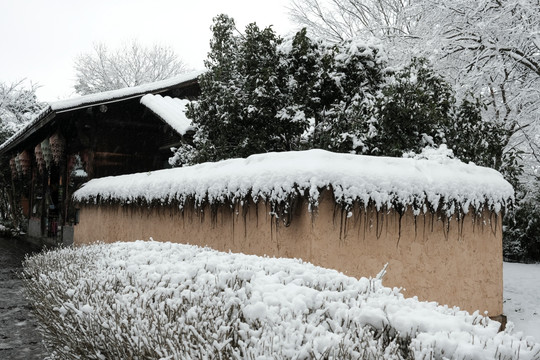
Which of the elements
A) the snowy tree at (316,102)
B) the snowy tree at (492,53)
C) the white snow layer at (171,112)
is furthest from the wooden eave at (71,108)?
the snowy tree at (492,53)

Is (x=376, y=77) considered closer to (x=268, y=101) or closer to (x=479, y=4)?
(x=268, y=101)

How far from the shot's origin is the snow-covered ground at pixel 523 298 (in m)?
7.57

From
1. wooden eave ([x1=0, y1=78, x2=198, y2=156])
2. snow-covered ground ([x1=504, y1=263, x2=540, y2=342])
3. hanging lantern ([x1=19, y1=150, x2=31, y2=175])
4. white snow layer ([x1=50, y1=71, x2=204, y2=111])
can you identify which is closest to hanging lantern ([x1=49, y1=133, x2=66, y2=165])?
wooden eave ([x1=0, y1=78, x2=198, y2=156])

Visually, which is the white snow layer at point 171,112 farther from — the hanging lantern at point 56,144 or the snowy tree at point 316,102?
the hanging lantern at point 56,144

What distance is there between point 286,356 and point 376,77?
787 centimetres

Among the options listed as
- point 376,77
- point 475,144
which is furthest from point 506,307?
point 376,77

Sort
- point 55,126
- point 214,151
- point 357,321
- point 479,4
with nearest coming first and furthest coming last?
point 357,321
point 214,151
point 479,4
point 55,126

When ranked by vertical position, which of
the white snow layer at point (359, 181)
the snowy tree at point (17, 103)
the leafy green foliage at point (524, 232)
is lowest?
the leafy green foliage at point (524, 232)

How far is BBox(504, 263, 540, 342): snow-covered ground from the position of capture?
24.8 ft

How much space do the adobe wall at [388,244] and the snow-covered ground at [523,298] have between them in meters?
0.75

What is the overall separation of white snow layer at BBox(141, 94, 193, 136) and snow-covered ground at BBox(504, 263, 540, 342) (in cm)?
693

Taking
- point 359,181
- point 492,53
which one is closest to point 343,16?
point 492,53

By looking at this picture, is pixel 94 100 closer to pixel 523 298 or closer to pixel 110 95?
pixel 110 95

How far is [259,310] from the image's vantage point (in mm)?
2600
